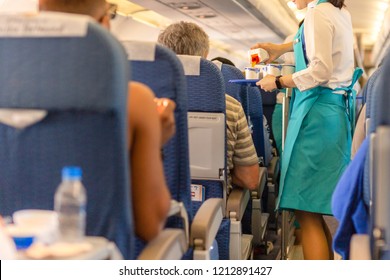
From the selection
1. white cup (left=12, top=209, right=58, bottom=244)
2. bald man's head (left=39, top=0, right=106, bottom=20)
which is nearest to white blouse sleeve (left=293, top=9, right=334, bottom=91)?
bald man's head (left=39, top=0, right=106, bottom=20)

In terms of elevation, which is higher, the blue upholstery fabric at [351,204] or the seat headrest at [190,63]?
the seat headrest at [190,63]

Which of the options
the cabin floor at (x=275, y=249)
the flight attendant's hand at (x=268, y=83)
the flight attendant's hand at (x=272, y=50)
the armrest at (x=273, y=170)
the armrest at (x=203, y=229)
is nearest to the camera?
the armrest at (x=203, y=229)

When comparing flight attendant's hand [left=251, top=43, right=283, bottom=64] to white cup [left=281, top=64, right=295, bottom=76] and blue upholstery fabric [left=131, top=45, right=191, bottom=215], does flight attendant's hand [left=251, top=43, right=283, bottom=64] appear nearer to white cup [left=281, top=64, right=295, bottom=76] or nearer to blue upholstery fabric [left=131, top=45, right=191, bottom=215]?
white cup [left=281, top=64, right=295, bottom=76]

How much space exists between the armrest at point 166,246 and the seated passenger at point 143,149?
4cm

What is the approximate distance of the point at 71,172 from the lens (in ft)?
5.39

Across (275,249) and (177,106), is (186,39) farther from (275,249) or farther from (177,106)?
Result: (275,249)

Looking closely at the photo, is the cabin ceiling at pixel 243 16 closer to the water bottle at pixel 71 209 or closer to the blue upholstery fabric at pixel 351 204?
the blue upholstery fabric at pixel 351 204

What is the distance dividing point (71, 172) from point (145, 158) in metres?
0.22

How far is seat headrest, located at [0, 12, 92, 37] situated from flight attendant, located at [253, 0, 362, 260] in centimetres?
219

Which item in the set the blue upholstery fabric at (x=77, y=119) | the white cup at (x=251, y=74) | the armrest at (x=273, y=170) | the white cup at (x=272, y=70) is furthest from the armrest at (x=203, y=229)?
the armrest at (x=273, y=170)

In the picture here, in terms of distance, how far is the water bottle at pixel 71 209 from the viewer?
1591mm
